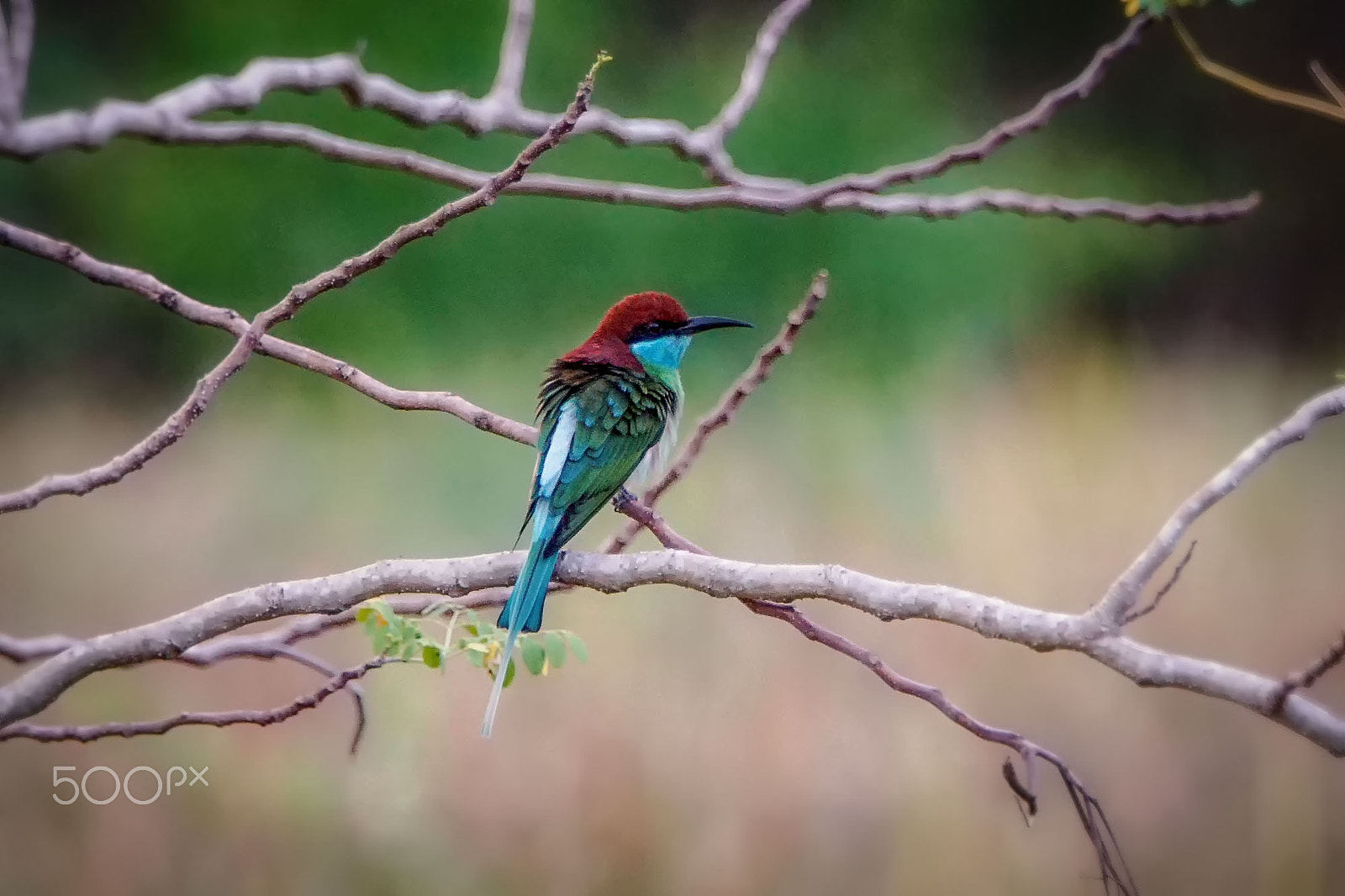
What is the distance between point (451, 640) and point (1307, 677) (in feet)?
2.91

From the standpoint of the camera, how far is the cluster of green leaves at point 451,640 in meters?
1.33

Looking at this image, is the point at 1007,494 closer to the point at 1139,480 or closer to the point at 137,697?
the point at 1139,480

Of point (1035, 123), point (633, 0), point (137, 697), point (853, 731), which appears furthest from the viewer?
point (633, 0)

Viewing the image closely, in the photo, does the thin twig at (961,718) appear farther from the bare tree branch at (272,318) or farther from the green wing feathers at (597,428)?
the bare tree branch at (272,318)

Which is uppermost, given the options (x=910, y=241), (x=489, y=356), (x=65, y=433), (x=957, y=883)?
(x=910, y=241)

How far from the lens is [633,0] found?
2.43 m

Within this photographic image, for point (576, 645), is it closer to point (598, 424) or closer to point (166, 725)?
point (598, 424)

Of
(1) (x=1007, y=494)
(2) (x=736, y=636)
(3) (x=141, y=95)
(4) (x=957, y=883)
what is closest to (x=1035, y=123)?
(1) (x=1007, y=494)

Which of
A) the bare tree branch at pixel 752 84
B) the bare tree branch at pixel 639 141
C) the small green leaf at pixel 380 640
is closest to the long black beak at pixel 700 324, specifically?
the bare tree branch at pixel 639 141

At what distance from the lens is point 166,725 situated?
1.60 m

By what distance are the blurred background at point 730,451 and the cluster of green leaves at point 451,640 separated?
532 millimetres

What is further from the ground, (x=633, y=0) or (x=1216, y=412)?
(x=633, y=0)

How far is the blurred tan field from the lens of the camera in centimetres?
183

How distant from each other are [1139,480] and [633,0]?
52.5 inches
